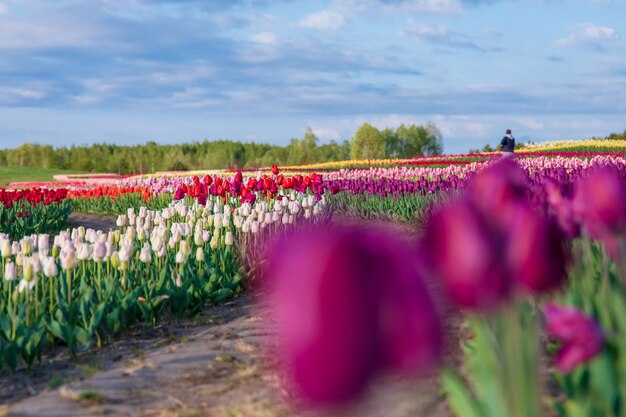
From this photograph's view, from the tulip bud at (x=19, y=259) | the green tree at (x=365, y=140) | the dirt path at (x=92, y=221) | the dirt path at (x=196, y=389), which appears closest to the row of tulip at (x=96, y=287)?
the tulip bud at (x=19, y=259)

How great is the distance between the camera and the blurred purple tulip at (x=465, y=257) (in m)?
1.17

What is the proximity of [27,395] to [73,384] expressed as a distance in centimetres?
35

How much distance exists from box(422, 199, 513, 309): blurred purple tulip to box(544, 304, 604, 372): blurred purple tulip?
60 centimetres

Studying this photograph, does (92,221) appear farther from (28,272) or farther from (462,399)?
(462,399)

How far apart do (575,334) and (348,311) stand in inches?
39.0

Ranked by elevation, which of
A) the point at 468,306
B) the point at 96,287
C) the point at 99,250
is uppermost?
the point at 468,306

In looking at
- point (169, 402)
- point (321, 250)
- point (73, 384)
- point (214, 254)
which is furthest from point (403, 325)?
point (214, 254)

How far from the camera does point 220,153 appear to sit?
62.2m

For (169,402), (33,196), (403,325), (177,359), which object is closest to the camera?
(403,325)

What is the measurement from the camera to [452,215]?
118 centimetres

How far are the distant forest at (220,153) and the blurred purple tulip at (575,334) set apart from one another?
52.0 m

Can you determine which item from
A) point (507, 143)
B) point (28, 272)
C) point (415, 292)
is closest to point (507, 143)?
point (507, 143)

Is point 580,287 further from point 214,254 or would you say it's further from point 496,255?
point 214,254

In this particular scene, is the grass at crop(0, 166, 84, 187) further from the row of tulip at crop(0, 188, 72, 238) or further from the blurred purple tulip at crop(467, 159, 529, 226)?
the blurred purple tulip at crop(467, 159, 529, 226)
